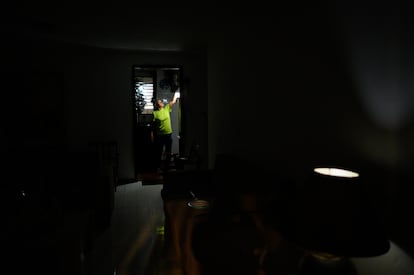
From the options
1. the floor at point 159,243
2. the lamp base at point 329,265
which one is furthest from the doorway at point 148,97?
the lamp base at point 329,265

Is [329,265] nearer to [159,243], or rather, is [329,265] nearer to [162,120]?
[159,243]

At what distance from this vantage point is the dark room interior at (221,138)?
115 cm

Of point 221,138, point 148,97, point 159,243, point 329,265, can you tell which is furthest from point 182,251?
point 148,97

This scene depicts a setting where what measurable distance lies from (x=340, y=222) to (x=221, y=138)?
11.4 ft

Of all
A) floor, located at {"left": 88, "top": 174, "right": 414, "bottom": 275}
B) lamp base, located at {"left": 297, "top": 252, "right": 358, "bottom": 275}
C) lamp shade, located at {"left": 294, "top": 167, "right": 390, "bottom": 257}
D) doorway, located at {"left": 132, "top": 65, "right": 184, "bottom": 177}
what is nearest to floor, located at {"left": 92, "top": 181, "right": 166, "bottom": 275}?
floor, located at {"left": 88, "top": 174, "right": 414, "bottom": 275}

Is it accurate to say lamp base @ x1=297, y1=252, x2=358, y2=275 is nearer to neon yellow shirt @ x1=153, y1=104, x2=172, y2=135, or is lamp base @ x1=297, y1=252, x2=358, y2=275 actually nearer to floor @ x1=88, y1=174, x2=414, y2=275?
floor @ x1=88, y1=174, x2=414, y2=275

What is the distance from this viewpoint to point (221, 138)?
174 inches

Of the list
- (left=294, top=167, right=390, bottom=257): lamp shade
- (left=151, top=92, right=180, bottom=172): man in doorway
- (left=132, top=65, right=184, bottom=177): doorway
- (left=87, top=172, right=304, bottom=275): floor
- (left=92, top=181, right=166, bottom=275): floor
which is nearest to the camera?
(left=294, top=167, right=390, bottom=257): lamp shade

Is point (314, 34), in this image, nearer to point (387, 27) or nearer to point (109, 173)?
point (387, 27)

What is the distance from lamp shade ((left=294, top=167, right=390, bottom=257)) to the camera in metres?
0.93

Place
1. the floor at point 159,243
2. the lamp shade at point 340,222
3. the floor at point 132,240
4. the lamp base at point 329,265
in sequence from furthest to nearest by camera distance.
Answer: the floor at point 132,240, the floor at point 159,243, the lamp base at point 329,265, the lamp shade at point 340,222

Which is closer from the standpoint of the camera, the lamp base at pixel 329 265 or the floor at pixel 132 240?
the lamp base at pixel 329 265

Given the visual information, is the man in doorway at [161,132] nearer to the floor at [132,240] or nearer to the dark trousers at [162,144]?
the dark trousers at [162,144]

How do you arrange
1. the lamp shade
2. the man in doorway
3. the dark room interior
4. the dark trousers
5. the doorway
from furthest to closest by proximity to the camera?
the doorway, the dark trousers, the man in doorway, the dark room interior, the lamp shade
